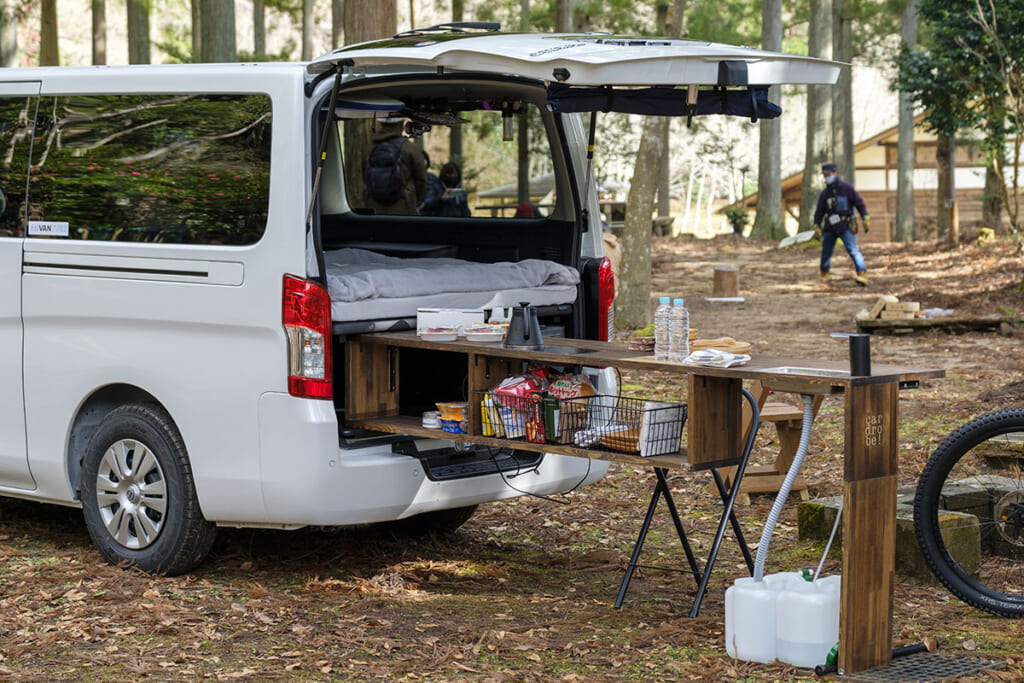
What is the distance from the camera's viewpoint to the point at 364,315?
555 cm

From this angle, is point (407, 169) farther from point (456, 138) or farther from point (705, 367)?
point (456, 138)

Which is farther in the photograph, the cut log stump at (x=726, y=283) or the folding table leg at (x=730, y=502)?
the cut log stump at (x=726, y=283)

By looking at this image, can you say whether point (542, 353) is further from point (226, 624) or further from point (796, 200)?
point (796, 200)

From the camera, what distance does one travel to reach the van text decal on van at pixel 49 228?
6.02 meters

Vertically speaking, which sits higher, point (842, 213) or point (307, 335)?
point (842, 213)

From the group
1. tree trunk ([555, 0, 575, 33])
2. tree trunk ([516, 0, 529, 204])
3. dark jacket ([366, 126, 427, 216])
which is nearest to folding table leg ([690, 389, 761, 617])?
tree trunk ([516, 0, 529, 204])

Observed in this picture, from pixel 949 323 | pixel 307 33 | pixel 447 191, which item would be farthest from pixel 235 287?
pixel 307 33

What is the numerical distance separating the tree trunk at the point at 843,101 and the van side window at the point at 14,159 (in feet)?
105

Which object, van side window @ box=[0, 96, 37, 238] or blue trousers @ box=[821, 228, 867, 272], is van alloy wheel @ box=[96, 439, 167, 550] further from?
blue trousers @ box=[821, 228, 867, 272]

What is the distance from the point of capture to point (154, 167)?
5.80m

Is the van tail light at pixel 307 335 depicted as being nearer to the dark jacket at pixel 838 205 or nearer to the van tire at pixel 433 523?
the van tire at pixel 433 523

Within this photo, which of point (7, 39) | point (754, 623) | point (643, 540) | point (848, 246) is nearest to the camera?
point (754, 623)

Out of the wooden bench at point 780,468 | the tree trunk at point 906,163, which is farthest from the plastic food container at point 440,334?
the tree trunk at point 906,163

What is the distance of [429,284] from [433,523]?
148cm
